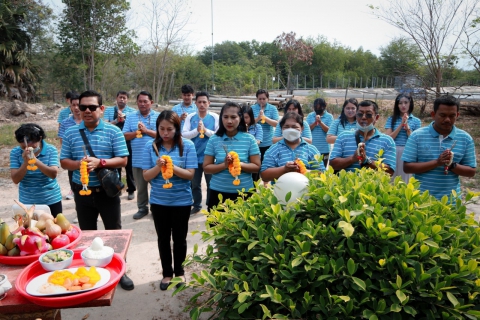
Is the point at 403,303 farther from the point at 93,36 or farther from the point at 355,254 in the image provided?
the point at 93,36

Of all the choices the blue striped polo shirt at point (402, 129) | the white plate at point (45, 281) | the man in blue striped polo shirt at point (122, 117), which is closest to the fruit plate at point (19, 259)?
the white plate at point (45, 281)

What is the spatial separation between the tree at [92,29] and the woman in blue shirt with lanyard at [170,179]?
44.8 ft

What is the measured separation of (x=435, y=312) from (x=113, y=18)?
16429 mm

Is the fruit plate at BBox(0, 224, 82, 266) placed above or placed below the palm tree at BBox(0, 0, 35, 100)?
below

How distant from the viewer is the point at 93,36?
50.4ft

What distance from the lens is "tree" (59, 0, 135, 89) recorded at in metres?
14.8

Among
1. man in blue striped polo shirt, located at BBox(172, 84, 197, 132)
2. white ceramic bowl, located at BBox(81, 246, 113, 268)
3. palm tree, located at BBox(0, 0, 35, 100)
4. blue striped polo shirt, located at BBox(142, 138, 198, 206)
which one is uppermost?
palm tree, located at BBox(0, 0, 35, 100)

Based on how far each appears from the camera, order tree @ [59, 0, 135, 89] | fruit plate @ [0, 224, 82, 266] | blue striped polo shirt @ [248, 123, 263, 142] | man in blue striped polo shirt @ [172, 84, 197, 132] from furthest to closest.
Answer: tree @ [59, 0, 135, 89]
man in blue striped polo shirt @ [172, 84, 197, 132]
blue striped polo shirt @ [248, 123, 263, 142]
fruit plate @ [0, 224, 82, 266]

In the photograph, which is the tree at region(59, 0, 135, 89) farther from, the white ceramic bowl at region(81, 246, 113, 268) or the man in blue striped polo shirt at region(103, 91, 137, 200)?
the white ceramic bowl at region(81, 246, 113, 268)

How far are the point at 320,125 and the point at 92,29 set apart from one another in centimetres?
1297

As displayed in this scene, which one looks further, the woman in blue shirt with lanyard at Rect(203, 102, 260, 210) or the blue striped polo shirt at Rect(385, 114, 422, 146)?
the blue striped polo shirt at Rect(385, 114, 422, 146)

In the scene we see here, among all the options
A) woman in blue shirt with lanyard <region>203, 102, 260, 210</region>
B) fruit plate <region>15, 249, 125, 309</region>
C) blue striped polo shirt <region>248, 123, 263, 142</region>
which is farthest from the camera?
blue striped polo shirt <region>248, 123, 263, 142</region>

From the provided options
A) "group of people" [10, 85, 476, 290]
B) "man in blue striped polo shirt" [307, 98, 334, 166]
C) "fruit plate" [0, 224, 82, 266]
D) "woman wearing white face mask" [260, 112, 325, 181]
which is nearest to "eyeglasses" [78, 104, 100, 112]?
"group of people" [10, 85, 476, 290]

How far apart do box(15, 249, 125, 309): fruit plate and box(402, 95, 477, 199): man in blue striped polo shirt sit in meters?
2.71
